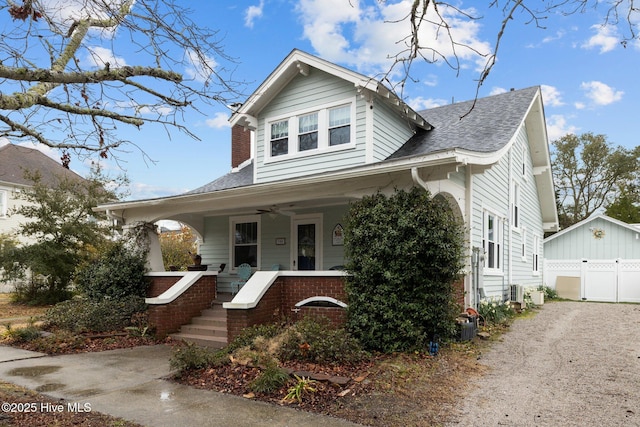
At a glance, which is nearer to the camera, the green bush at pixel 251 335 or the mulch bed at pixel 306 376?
the mulch bed at pixel 306 376

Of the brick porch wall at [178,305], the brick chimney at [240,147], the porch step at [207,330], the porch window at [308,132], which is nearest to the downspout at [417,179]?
the porch window at [308,132]

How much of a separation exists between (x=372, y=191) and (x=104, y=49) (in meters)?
4.77

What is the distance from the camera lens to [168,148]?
5984mm

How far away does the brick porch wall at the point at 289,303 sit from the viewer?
7.82 m

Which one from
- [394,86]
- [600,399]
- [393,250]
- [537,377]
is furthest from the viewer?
[393,250]

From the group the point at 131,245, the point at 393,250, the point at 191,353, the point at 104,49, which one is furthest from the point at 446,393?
the point at 131,245

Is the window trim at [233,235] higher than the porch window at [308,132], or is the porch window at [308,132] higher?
the porch window at [308,132]

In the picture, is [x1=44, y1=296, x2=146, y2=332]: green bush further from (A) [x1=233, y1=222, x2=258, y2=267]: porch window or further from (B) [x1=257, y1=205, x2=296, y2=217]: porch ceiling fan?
(B) [x1=257, y1=205, x2=296, y2=217]: porch ceiling fan

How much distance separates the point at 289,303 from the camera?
8.56 metres

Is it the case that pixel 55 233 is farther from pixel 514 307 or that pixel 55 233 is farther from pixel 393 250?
pixel 514 307

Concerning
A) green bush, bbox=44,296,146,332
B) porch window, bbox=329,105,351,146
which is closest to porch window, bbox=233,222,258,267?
green bush, bbox=44,296,146,332

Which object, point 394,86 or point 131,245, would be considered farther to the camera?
point 131,245

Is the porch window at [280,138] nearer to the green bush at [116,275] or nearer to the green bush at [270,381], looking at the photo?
the green bush at [116,275]

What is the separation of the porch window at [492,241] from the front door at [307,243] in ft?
14.2
